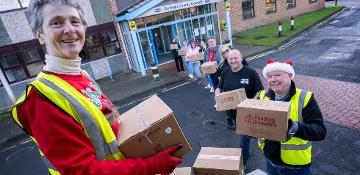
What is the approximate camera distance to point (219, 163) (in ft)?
8.61

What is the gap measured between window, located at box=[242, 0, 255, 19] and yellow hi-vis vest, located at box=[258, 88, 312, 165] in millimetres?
19189

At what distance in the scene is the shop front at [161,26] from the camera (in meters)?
12.0

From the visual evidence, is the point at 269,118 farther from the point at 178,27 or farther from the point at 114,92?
the point at 178,27

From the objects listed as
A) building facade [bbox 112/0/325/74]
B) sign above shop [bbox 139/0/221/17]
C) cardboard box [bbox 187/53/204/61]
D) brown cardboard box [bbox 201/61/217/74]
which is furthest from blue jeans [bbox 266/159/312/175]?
sign above shop [bbox 139/0/221/17]

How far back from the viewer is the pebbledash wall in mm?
11188

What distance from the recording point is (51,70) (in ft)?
5.67

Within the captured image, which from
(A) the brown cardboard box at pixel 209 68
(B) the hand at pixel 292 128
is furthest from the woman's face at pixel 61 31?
(A) the brown cardboard box at pixel 209 68

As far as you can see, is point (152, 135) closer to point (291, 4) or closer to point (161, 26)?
point (161, 26)

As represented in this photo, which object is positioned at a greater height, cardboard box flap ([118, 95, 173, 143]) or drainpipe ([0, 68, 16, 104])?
cardboard box flap ([118, 95, 173, 143])

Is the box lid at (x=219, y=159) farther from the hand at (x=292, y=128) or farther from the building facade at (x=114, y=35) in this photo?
the building facade at (x=114, y=35)

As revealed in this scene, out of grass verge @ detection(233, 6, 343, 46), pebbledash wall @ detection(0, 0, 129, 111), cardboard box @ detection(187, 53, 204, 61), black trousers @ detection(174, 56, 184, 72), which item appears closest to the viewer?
cardboard box @ detection(187, 53, 204, 61)

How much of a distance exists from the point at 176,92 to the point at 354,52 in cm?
835

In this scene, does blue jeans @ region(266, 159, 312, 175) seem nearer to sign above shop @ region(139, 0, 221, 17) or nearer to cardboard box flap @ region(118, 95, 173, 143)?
cardboard box flap @ region(118, 95, 173, 143)

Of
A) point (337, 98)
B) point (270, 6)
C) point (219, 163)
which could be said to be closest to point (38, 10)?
point (219, 163)
